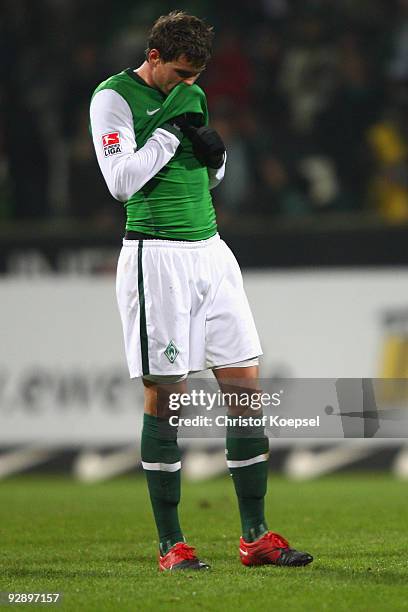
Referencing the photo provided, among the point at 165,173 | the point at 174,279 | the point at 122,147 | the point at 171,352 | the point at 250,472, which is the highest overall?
the point at 122,147

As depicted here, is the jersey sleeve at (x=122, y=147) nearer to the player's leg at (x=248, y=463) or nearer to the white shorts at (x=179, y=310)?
the white shorts at (x=179, y=310)

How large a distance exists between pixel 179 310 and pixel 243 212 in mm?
5983

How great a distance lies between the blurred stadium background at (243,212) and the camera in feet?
32.6

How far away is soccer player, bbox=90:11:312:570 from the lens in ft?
17.1

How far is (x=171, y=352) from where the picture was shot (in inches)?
206

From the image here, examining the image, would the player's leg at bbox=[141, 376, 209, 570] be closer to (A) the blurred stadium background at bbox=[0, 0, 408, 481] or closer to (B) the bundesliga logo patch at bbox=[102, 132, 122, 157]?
(B) the bundesliga logo patch at bbox=[102, 132, 122, 157]

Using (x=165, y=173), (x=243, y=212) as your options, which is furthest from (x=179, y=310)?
(x=243, y=212)

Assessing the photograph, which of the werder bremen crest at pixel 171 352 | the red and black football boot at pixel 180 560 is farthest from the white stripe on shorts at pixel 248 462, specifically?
the werder bremen crest at pixel 171 352

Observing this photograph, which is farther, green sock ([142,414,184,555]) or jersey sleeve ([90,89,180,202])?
green sock ([142,414,184,555])

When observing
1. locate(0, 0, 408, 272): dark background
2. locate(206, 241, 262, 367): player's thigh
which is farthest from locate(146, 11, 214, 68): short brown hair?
locate(0, 0, 408, 272): dark background

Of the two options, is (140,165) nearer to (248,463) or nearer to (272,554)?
(248,463)

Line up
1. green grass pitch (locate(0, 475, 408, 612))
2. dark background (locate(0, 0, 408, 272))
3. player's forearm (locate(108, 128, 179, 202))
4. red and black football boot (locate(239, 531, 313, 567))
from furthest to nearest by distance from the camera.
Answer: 1. dark background (locate(0, 0, 408, 272))
2. red and black football boot (locate(239, 531, 313, 567))
3. player's forearm (locate(108, 128, 179, 202))
4. green grass pitch (locate(0, 475, 408, 612))

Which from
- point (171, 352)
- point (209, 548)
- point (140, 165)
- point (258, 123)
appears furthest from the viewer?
point (258, 123)

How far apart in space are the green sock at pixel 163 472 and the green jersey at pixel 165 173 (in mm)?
810
